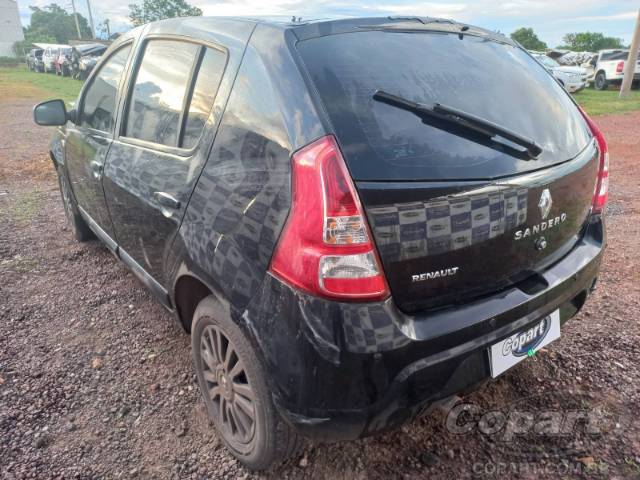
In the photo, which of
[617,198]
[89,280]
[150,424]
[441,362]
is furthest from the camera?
[617,198]

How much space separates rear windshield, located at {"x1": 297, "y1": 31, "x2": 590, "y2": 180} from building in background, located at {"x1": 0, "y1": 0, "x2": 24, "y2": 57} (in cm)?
7540

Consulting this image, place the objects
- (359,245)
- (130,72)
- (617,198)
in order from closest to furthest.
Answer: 1. (359,245)
2. (130,72)
3. (617,198)

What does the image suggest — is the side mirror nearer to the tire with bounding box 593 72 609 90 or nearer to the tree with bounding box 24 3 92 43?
the tire with bounding box 593 72 609 90

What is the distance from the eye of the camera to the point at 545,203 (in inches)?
67.2

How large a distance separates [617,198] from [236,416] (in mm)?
4794

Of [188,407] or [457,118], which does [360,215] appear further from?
[188,407]

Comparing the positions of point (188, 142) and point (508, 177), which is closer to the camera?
point (508, 177)

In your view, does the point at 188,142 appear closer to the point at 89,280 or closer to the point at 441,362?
the point at 441,362

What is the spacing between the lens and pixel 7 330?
2914 mm

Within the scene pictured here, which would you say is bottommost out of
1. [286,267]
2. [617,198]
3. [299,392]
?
[617,198]

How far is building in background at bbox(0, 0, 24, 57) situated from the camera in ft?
207

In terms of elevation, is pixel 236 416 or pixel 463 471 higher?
pixel 236 416

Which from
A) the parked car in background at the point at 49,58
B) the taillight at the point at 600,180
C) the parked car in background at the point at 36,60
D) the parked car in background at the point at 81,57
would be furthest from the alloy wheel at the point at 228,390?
the parked car in background at the point at 36,60

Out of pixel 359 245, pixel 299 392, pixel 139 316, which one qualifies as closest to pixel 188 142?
pixel 359 245
